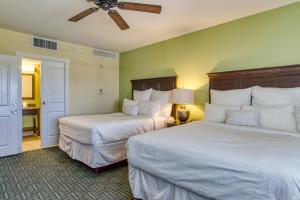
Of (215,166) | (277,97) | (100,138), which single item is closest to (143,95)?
(100,138)

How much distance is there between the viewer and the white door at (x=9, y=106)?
3.57 meters

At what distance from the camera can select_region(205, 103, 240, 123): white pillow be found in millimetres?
2768

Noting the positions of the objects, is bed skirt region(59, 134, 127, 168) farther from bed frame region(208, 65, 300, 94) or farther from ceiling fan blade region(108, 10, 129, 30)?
bed frame region(208, 65, 300, 94)

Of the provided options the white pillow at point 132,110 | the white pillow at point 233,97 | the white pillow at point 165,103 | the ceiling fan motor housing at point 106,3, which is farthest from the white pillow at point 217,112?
the ceiling fan motor housing at point 106,3

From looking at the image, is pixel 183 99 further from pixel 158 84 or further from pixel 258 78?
pixel 258 78

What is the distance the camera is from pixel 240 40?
311 centimetres

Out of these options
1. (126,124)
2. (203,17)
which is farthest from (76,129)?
(203,17)

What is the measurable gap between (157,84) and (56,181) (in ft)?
9.36

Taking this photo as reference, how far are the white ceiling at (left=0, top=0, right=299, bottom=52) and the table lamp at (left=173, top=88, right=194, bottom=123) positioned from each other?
49.9 inches

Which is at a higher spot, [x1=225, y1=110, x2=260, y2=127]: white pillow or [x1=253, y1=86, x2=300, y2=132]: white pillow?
[x1=253, y1=86, x2=300, y2=132]: white pillow

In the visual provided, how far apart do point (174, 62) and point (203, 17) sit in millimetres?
1237

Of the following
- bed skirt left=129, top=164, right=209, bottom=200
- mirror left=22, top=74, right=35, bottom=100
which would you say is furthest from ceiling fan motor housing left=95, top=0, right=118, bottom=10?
mirror left=22, top=74, right=35, bottom=100

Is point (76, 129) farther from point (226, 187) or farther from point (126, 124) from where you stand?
point (226, 187)

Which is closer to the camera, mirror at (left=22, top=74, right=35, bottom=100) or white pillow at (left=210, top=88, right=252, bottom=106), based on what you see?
white pillow at (left=210, top=88, right=252, bottom=106)
